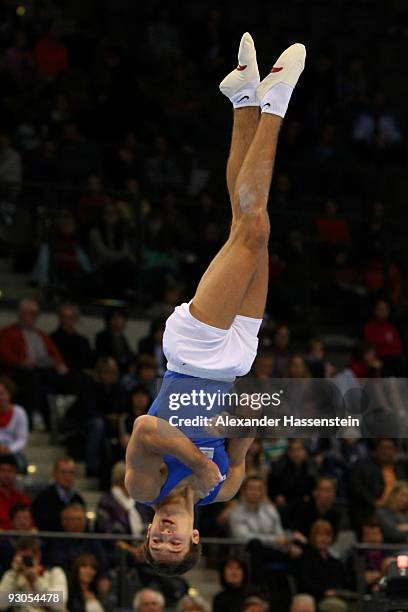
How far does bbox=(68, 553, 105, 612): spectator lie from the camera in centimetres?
1118

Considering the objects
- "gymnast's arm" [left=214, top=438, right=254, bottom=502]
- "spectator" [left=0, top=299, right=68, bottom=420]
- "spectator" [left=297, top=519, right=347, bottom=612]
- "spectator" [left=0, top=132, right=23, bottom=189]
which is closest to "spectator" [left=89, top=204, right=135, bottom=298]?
"spectator" [left=0, top=299, right=68, bottom=420]

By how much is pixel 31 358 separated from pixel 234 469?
511cm

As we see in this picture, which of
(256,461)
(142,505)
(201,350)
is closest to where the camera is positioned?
(201,350)

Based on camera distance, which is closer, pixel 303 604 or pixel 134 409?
pixel 303 604

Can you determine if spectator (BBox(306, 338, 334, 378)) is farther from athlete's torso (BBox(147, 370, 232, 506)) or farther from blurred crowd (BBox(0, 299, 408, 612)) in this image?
athlete's torso (BBox(147, 370, 232, 506))

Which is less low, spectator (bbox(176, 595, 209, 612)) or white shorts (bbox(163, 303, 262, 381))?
white shorts (bbox(163, 303, 262, 381))

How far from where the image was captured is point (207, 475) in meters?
8.47

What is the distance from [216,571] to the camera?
12109 mm

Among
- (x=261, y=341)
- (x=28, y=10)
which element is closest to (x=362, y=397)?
(x=261, y=341)

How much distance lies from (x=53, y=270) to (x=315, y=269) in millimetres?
2998

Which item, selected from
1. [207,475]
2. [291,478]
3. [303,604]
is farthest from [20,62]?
[207,475]

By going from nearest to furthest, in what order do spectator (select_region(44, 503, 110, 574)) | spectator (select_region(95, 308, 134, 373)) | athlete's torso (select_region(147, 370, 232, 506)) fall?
athlete's torso (select_region(147, 370, 232, 506))
spectator (select_region(44, 503, 110, 574))
spectator (select_region(95, 308, 134, 373))

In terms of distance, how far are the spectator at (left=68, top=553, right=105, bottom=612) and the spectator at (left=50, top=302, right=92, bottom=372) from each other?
309 cm

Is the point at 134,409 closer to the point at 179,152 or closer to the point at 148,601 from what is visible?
the point at 148,601
